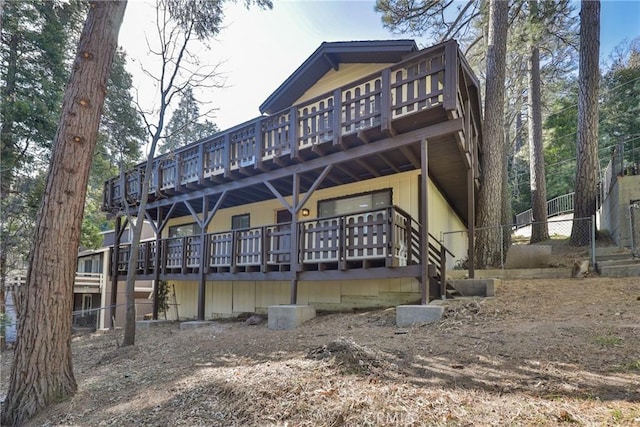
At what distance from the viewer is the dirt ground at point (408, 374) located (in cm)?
312

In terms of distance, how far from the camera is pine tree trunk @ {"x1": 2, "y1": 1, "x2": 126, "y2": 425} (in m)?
4.80

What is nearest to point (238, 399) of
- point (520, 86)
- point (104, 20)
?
point (104, 20)

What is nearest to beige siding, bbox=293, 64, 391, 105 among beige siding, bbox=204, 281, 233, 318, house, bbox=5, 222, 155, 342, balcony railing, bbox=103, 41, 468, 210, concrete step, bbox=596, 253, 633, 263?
balcony railing, bbox=103, 41, 468, 210

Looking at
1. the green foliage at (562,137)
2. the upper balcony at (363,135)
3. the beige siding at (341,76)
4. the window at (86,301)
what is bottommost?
the window at (86,301)

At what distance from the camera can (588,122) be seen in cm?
1250

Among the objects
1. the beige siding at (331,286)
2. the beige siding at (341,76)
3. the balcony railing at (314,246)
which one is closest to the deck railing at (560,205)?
the beige siding at (331,286)

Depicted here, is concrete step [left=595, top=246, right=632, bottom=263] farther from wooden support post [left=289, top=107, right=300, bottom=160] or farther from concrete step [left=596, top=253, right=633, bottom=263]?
wooden support post [left=289, top=107, right=300, bottom=160]

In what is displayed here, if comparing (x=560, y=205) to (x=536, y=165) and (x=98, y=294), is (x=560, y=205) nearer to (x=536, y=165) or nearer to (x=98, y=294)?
(x=536, y=165)

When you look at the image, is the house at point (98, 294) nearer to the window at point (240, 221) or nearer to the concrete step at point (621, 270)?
the window at point (240, 221)

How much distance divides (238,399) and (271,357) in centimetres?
151

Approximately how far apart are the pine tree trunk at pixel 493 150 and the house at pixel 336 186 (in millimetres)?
461

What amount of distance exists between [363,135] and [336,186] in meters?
2.94

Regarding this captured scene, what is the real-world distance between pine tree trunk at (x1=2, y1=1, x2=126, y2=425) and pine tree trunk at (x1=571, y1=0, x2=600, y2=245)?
13440 millimetres

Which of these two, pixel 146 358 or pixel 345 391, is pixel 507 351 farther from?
pixel 146 358
